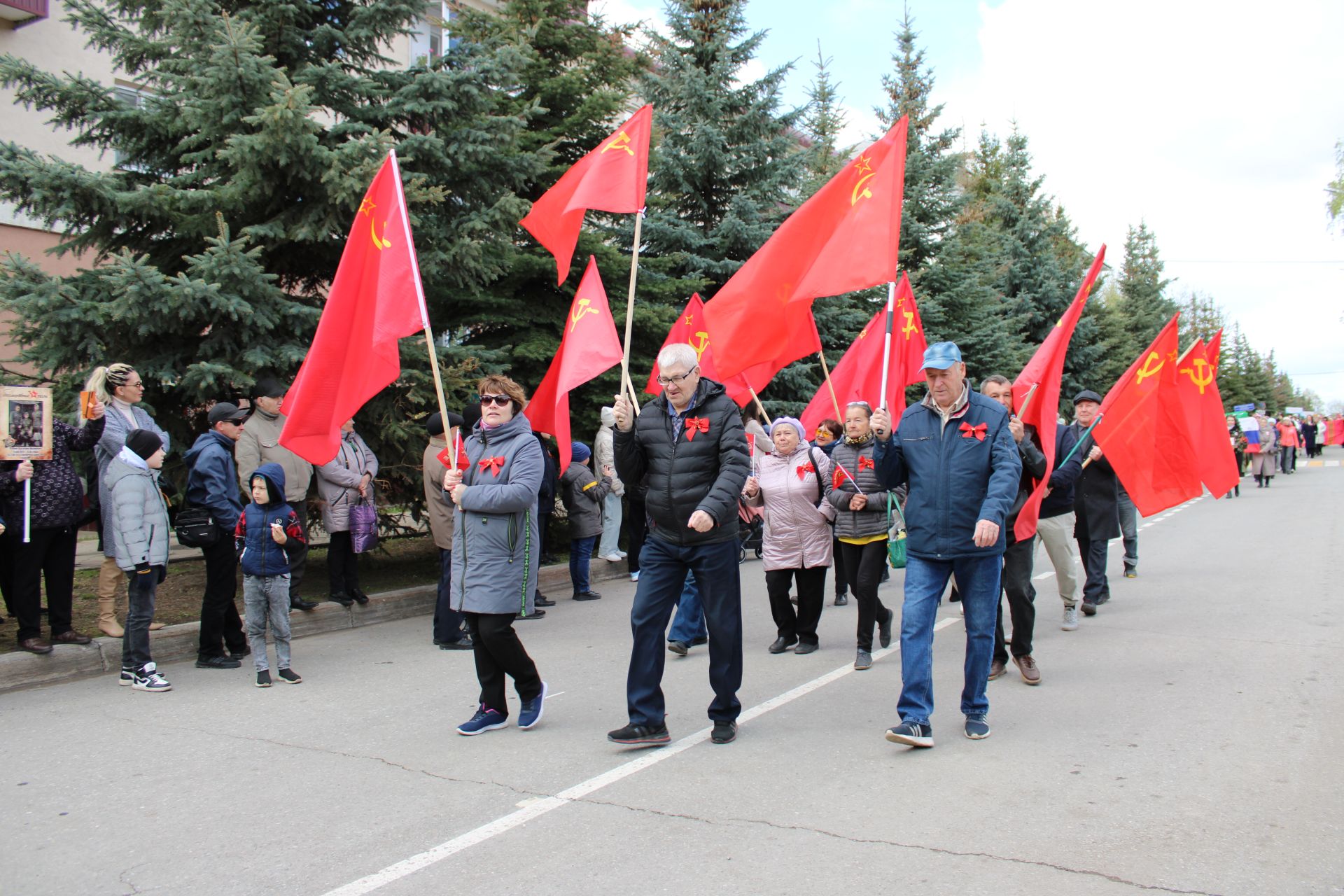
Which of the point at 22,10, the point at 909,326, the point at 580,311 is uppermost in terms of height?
the point at 22,10

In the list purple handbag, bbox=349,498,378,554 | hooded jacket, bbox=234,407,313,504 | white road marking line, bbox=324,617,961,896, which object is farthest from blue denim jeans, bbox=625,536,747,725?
purple handbag, bbox=349,498,378,554

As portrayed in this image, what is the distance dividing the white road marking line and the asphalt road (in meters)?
0.02

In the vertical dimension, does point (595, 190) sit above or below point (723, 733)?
above

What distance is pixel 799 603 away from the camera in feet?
26.0

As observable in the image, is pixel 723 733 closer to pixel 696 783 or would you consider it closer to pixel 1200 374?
pixel 696 783

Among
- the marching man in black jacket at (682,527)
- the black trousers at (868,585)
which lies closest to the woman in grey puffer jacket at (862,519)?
the black trousers at (868,585)

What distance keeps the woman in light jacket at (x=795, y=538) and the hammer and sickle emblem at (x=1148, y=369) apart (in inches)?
98.4

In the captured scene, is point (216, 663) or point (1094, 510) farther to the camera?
point (1094, 510)

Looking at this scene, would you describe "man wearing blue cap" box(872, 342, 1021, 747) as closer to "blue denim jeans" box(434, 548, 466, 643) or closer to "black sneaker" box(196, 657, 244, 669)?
"blue denim jeans" box(434, 548, 466, 643)

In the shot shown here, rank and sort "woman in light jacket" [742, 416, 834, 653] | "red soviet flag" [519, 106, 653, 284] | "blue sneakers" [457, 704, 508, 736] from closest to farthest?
"blue sneakers" [457, 704, 508, 736]
"red soviet flag" [519, 106, 653, 284]
"woman in light jacket" [742, 416, 834, 653]

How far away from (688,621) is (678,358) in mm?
2956

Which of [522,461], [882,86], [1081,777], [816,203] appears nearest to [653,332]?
[816,203]

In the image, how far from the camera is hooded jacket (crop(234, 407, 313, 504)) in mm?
8430

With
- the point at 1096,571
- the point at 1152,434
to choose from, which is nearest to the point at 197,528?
the point at 1152,434
